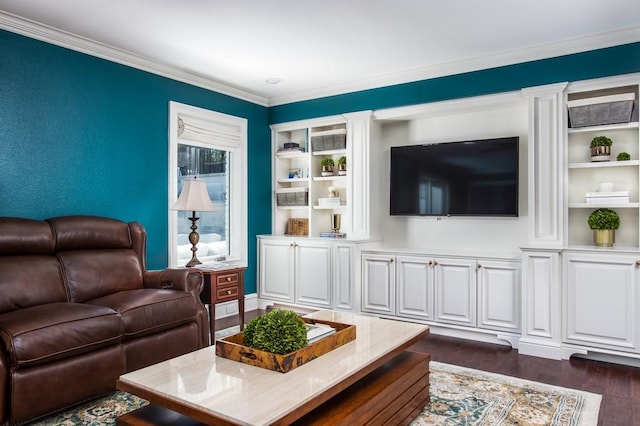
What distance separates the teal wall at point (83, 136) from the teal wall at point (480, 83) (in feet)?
4.13

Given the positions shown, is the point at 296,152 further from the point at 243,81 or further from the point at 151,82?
the point at 151,82

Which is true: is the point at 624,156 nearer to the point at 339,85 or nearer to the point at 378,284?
the point at 378,284

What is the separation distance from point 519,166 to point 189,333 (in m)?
3.20

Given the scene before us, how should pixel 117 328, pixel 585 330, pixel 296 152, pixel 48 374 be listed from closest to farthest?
pixel 48 374, pixel 117 328, pixel 585 330, pixel 296 152

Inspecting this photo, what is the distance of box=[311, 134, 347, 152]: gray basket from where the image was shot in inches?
195

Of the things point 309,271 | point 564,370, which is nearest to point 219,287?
point 309,271

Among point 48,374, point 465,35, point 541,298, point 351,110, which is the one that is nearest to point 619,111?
point 465,35

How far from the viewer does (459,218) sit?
14.8 feet

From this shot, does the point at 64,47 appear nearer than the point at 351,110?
Yes

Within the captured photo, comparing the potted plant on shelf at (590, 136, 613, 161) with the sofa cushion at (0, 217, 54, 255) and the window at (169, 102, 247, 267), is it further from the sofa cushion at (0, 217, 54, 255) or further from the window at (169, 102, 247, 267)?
the sofa cushion at (0, 217, 54, 255)

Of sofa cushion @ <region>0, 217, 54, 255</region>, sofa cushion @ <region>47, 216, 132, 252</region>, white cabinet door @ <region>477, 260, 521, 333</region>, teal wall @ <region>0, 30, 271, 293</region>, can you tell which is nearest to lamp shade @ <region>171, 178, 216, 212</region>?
teal wall @ <region>0, 30, 271, 293</region>

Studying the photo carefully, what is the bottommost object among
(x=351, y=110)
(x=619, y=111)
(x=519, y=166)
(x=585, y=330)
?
(x=585, y=330)

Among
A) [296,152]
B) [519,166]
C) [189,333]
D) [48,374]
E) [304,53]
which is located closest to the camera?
[48,374]

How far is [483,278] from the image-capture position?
12.8 ft
